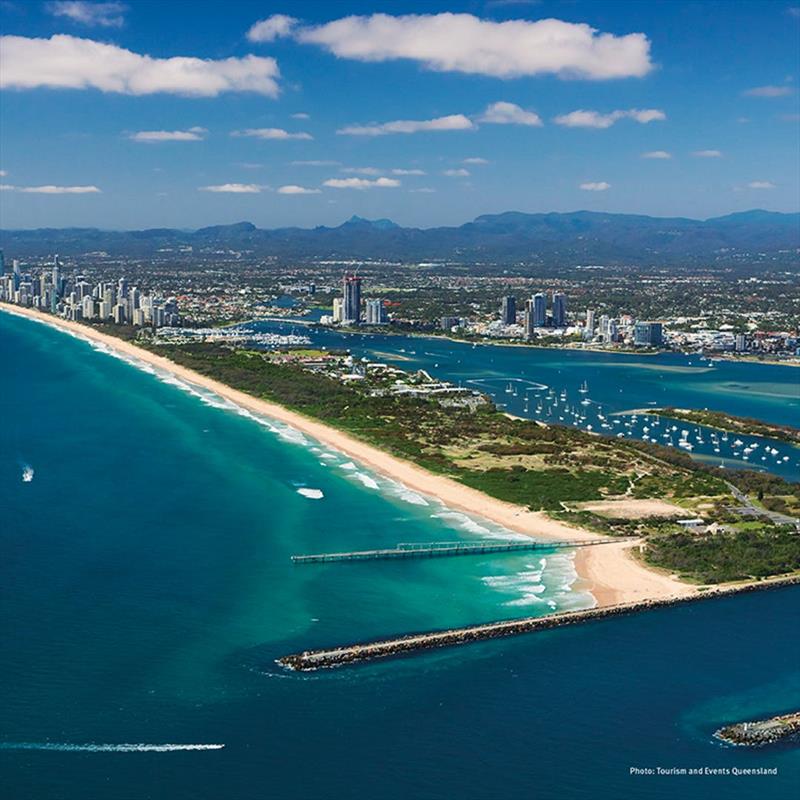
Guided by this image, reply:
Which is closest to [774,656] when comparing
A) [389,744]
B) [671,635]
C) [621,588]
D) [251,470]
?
[671,635]

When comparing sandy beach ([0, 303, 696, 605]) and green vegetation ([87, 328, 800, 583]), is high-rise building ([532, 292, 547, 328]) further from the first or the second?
sandy beach ([0, 303, 696, 605])

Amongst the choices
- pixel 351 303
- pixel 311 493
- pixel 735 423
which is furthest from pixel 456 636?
pixel 351 303

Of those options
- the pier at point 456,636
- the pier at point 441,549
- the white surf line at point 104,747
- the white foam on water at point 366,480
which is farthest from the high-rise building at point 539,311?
the white surf line at point 104,747

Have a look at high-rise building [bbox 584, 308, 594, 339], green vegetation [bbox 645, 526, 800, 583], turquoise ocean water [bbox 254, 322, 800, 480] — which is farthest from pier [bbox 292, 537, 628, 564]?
high-rise building [bbox 584, 308, 594, 339]

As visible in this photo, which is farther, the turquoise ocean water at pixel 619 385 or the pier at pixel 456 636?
the turquoise ocean water at pixel 619 385

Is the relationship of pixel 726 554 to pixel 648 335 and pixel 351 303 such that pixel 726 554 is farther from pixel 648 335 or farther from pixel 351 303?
pixel 351 303

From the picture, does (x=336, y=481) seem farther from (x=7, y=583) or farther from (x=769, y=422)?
(x=769, y=422)

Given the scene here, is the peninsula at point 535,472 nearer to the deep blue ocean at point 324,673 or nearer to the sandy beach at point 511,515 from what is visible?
the sandy beach at point 511,515
